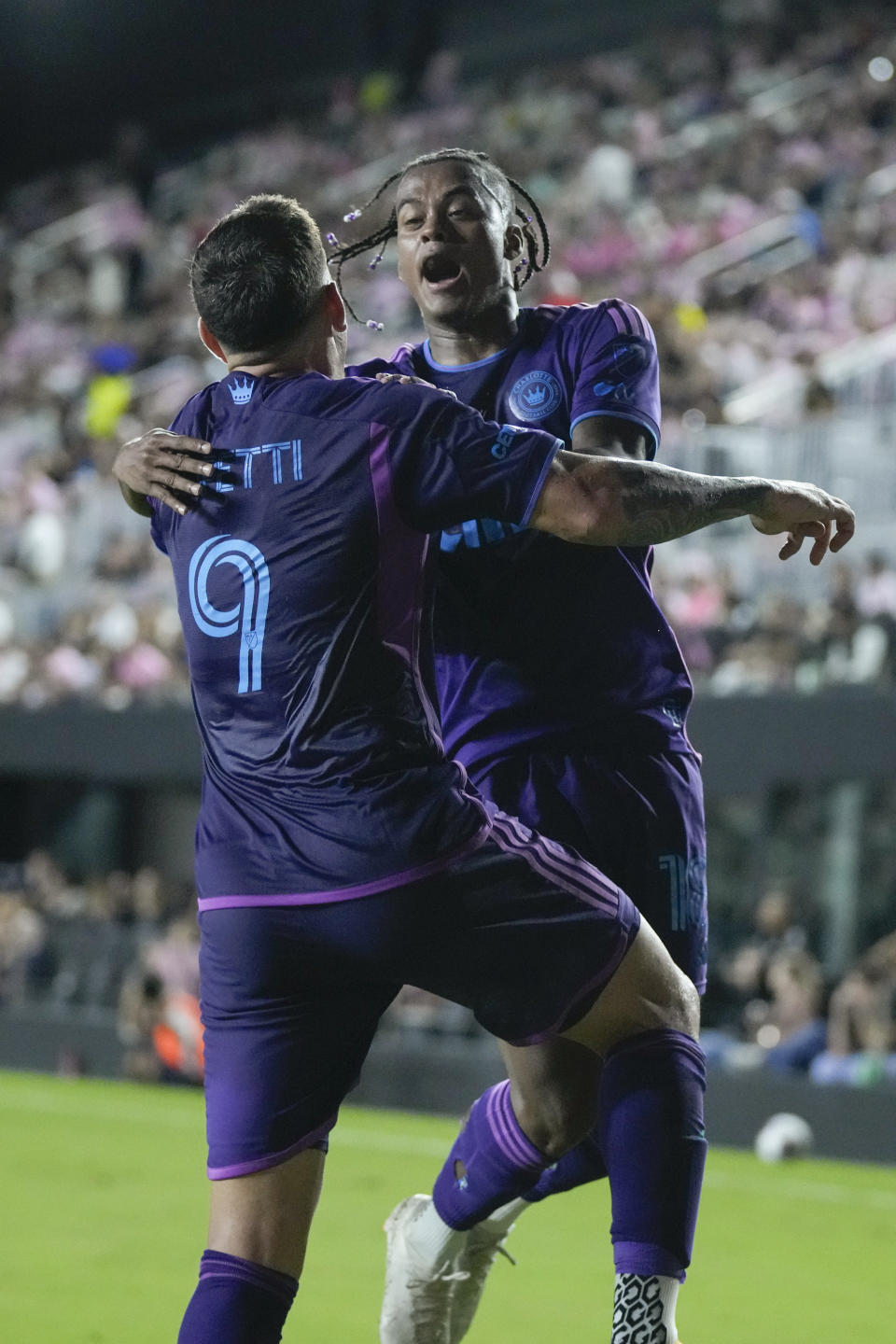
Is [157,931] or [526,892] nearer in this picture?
[526,892]

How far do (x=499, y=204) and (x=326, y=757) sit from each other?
4.25ft

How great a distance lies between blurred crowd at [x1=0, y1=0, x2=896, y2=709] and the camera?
10.8 meters

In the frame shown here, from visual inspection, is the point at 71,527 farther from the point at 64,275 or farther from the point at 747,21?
the point at 747,21

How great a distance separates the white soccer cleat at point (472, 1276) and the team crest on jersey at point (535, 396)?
169 centimetres

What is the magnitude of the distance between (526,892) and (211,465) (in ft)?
2.71

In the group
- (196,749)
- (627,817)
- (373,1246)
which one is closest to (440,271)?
(627,817)

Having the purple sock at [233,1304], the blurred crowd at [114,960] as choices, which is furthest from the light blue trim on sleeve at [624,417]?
the blurred crowd at [114,960]

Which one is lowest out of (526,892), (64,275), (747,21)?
(526,892)

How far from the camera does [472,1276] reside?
3.86 meters

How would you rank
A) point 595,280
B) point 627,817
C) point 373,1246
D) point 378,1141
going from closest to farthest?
point 627,817 < point 373,1246 < point 378,1141 < point 595,280

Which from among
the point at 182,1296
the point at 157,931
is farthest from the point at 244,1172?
the point at 157,931

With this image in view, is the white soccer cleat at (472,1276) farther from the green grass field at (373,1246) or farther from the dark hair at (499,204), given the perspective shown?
the dark hair at (499,204)

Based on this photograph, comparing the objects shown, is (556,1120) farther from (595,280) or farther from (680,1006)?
(595,280)

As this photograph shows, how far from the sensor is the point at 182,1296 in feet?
17.3
